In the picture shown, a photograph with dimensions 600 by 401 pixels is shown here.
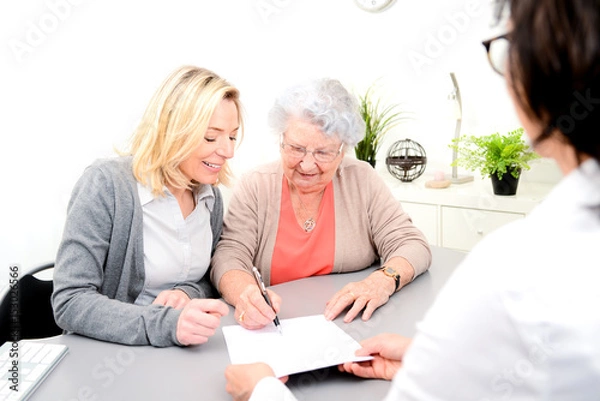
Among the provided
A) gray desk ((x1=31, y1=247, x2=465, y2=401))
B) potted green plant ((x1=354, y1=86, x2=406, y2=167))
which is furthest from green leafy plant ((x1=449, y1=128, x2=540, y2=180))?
gray desk ((x1=31, y1=247, x2=465, y2=401))

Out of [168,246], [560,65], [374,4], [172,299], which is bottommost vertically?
[172,299]

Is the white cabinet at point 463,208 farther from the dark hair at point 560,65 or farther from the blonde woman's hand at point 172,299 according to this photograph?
the dark hair at point 560,65

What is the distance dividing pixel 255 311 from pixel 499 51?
849 mm

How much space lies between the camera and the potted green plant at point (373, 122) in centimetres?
304

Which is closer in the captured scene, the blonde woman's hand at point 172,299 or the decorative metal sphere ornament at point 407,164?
the blonde woman's hand at point 172,299

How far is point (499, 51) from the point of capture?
575 millimetres

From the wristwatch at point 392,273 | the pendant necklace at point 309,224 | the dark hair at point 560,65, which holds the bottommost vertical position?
the wristwatch at point 392,273

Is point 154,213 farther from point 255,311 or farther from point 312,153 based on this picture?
point 312,153

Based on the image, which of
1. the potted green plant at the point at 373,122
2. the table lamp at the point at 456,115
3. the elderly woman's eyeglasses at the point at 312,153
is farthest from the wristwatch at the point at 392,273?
the potted green plant at the point at 373,122

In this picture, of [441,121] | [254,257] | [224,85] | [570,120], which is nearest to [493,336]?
[570,120]

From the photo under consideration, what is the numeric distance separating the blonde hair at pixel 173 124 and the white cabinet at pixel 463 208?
62.3 inches

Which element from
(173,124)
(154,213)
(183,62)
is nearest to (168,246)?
(154,213)

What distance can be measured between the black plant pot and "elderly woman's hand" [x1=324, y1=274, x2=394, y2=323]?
131cm

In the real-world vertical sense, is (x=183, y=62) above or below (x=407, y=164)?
above
